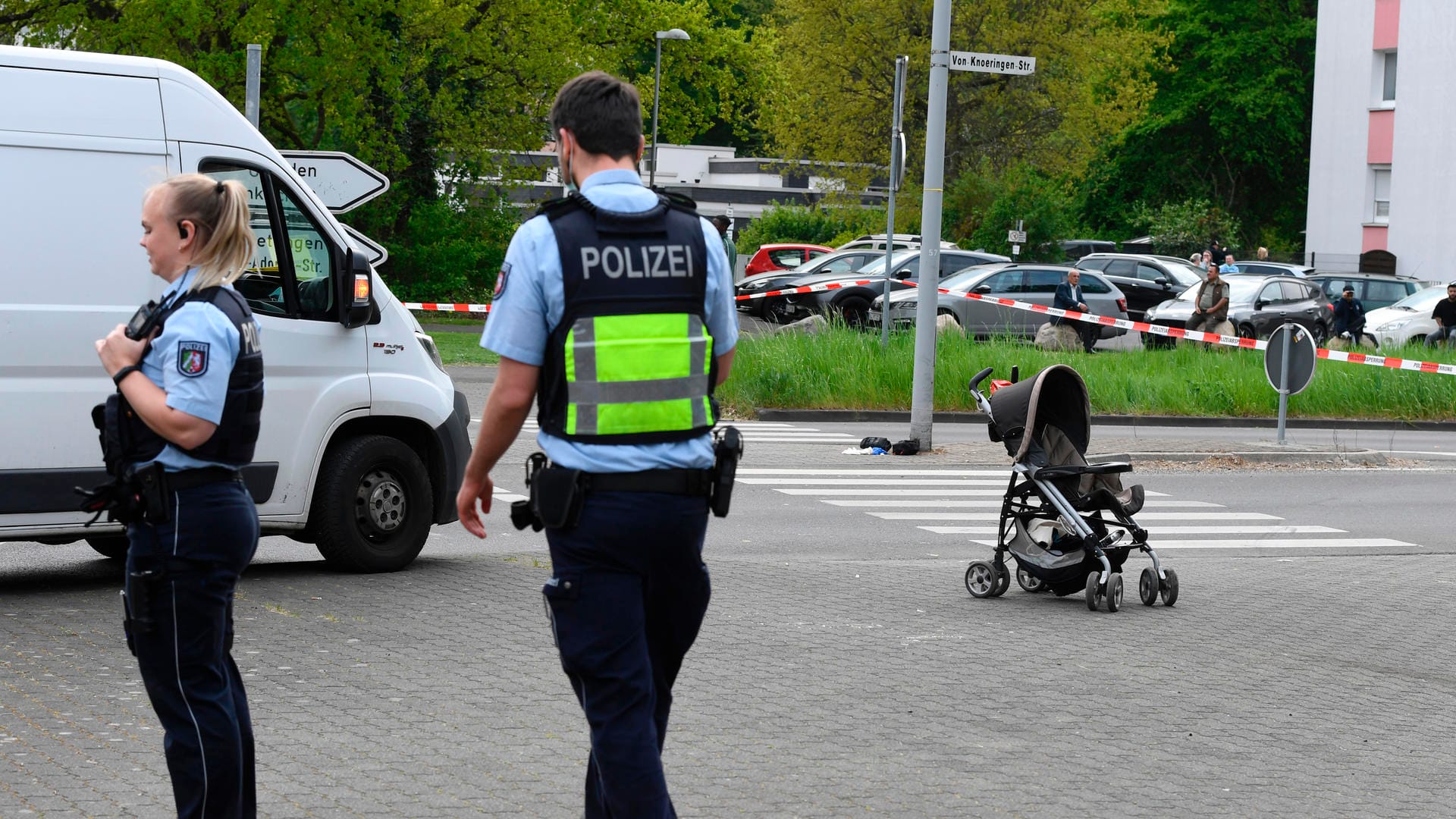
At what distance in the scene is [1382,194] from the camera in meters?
49.5

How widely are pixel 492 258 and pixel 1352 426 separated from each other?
21562 mm

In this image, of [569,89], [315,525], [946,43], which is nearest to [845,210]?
[946,43]

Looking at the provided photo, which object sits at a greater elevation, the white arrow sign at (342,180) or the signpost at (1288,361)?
the white arrow sign at (342,180)

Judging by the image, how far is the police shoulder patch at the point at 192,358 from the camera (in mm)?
4051

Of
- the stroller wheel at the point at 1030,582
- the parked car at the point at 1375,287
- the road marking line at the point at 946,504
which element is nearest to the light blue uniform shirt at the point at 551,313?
the stroller wheel at the point at 1030,582

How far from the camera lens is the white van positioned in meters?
8.12

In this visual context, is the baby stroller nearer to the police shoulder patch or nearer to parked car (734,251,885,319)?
the police shoulder patch

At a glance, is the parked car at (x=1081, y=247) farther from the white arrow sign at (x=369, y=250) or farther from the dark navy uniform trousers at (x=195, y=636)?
the dark navy uniform trousers at (x=195, y=636)

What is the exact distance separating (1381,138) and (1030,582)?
43.4 m

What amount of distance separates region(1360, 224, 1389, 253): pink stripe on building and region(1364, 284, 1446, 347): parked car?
1429cm

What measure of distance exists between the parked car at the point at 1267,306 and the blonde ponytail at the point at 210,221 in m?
30.1

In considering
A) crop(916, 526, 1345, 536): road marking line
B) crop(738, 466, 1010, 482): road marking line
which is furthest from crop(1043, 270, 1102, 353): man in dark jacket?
crop(916, 526, 1345, 536): road marking line

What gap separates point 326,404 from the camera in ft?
29.5

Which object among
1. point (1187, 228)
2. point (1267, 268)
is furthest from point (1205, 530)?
point (1187, 228)
